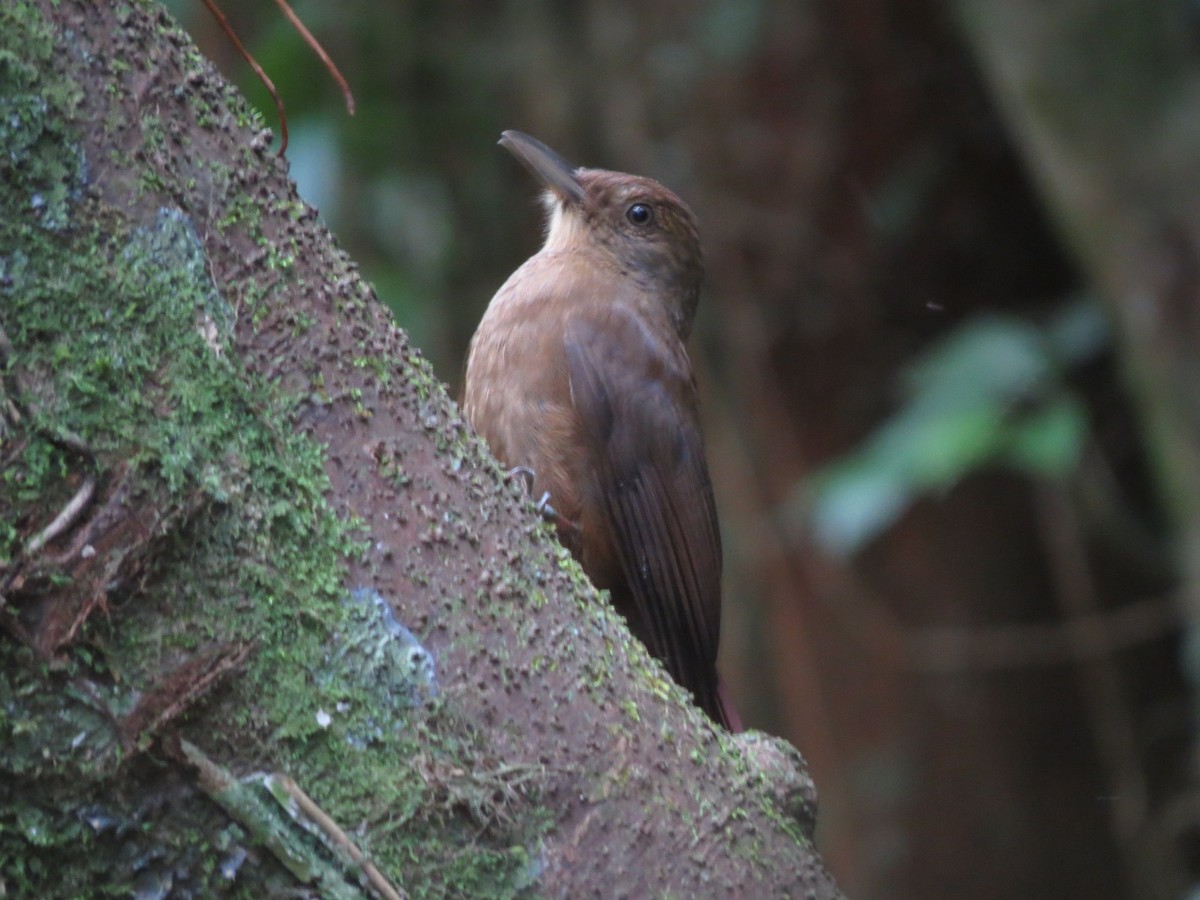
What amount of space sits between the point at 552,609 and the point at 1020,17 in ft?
10.7

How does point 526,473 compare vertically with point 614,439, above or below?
below

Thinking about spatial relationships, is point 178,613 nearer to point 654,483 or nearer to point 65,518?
point 65,518

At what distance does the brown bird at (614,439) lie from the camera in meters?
2.63

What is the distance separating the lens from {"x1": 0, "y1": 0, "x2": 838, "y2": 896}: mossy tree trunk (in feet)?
3.88

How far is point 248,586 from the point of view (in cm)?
126

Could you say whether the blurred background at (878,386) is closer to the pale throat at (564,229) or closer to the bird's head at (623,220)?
the pale throat at (564,229)

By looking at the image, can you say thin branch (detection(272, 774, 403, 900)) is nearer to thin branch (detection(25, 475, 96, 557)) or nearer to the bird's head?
thin branch (detection(25, 475, 96, 557))

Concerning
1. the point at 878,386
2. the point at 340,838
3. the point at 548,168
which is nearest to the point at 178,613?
the point at 340,838

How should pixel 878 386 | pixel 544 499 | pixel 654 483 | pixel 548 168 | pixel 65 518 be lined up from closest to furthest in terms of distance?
pixel 65 518 < pixel 544 499 < pixel 654 483 < pixel 548 168 < pixel 878 386

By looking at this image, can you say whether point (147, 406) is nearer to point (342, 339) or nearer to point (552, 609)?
point (342, 339)

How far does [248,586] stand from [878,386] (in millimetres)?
4174

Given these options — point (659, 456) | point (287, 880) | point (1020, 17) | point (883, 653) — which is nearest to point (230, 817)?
point (287, 880)

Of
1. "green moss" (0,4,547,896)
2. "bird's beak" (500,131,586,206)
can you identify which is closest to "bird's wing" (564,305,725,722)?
"bird's beak" (500,131,586,206)

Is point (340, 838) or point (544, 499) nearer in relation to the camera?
point (340, 838)
